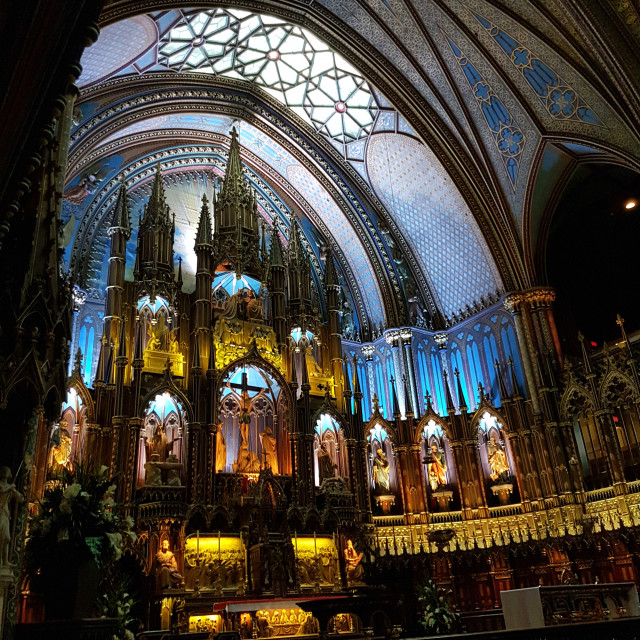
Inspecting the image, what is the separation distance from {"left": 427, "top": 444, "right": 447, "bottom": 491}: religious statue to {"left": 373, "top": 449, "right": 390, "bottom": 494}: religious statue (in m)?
1.50

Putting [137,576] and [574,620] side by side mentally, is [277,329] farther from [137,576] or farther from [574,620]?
[574,620]

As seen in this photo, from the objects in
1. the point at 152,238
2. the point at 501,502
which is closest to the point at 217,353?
the point at 152,238

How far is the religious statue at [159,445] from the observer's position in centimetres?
1778

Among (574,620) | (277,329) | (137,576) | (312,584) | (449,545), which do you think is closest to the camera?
(574,620)

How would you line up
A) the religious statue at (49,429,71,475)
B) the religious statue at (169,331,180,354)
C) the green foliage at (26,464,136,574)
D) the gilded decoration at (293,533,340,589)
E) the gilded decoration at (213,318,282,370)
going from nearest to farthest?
the green foliage at (26,464,136,574), the religious statue at (49,429,71,475), the gilded decoration at (293,533,340,589), the religious statue at (169,331,180,354), the gilded decoration at (213,318,282,370)

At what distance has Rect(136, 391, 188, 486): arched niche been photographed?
17812mm

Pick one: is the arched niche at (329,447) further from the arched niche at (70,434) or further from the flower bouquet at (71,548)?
the flower bouquet at (71,548)

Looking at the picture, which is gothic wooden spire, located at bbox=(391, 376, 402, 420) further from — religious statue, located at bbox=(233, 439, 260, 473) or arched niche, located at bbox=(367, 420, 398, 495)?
religious statue, located at bbox=(233, 439, 260, 473)

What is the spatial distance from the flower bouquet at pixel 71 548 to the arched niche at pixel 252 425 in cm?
1003

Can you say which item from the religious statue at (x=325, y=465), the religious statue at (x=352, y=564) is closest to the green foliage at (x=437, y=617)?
the religious statue at (x=352, y=564)

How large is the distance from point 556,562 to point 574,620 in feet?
29.9

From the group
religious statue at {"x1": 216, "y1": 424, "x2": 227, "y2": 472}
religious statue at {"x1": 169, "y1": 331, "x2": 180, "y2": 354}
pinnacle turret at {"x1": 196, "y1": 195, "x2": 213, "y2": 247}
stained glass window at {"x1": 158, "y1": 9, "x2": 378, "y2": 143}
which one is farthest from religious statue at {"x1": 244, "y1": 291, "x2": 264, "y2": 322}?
stained glass window at {"x1": 158, "y1": 9, "x2": 378, "y2": 143}

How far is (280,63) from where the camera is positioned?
24828 millimetres

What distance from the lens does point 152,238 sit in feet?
69.9
